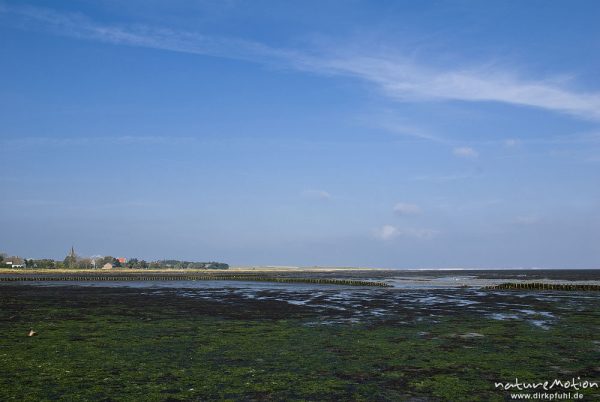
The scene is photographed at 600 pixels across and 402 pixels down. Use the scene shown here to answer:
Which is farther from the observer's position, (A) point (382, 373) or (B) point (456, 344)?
(B) point (456, 344)

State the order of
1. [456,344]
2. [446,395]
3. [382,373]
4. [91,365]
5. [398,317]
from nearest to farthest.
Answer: [446,395], [382,373], [91,365], [456,344], [398,317]

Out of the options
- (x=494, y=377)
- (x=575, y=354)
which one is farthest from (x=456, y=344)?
(x=494, y=377)

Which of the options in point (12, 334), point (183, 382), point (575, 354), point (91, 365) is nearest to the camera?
point (183, 382)

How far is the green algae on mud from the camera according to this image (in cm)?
1463

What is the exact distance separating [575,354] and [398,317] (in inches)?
581

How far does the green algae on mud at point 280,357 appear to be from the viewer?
1463cm

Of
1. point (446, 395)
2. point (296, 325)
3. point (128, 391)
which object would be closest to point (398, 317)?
point (296, 325)

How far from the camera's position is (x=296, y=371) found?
56.2ft

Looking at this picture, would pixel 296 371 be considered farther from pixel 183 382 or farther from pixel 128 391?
pixel 128 391

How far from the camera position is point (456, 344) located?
73.8 feet

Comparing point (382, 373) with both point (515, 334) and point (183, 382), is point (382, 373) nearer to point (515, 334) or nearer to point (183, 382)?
point (183, 382)

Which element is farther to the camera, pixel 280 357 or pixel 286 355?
pixel 286 355

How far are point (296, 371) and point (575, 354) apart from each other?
38.8 ft

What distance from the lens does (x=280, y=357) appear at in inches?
769
